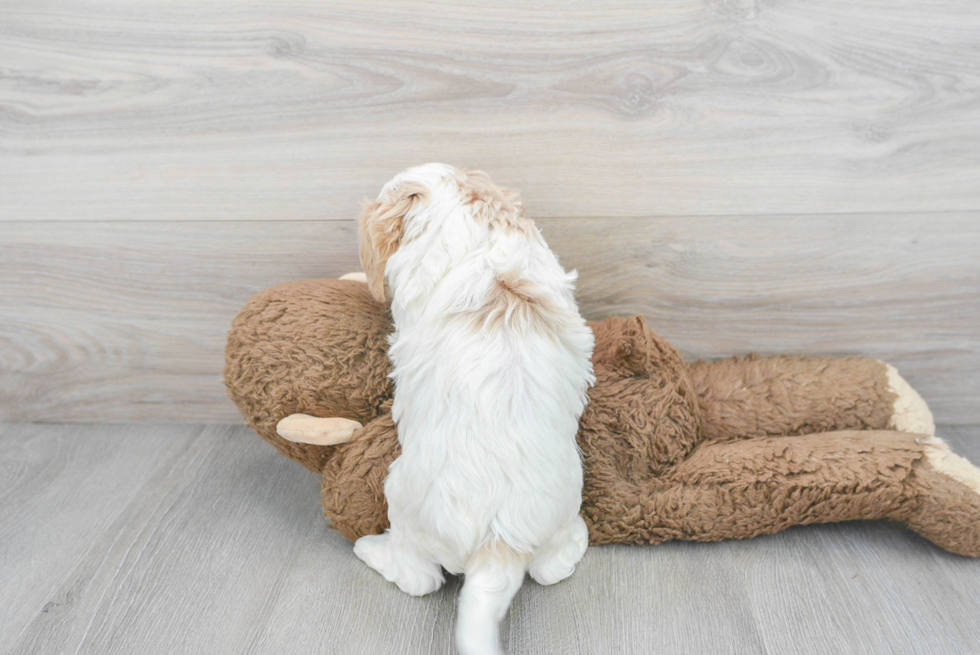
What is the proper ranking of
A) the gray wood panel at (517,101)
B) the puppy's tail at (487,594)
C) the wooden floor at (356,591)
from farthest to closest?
the gray wood panel at (517,101) < the wooden floor at (356,591) < the puppy's tail at (487,594)

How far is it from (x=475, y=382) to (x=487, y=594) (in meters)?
0.23

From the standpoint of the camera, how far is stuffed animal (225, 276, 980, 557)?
935 mm

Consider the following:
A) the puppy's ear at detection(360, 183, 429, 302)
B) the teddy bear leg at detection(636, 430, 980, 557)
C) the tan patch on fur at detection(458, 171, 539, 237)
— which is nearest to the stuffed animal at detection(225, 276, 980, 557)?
the teddy bear leg at detection(636, 430, 980, 557)

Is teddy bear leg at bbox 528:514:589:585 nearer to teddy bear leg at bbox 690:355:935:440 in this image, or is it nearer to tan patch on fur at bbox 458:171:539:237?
teddy bear leg at bbox 690:355:935:440

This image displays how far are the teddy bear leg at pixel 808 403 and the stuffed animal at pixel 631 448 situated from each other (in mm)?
34

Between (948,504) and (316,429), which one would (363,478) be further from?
(948,504)

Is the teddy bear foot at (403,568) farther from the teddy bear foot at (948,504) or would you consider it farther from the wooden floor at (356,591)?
the teddy bear foot at (948,504)

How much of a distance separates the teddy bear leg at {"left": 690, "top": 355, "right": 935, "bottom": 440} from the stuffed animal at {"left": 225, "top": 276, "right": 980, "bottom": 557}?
3 cm

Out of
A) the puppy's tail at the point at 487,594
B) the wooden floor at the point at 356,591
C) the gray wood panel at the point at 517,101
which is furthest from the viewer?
the gray wood panel at the point at 517,101

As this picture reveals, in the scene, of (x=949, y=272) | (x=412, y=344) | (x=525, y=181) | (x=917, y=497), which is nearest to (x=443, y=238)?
(x=412, y=344)

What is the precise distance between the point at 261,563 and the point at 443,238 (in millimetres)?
527

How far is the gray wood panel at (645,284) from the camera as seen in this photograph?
1.12 meters

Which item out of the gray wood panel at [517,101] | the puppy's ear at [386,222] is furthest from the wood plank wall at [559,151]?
the puppy's ear at [386,222]

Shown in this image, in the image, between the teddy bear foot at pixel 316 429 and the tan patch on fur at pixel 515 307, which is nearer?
the tan patch on fur at pixel 515 307
